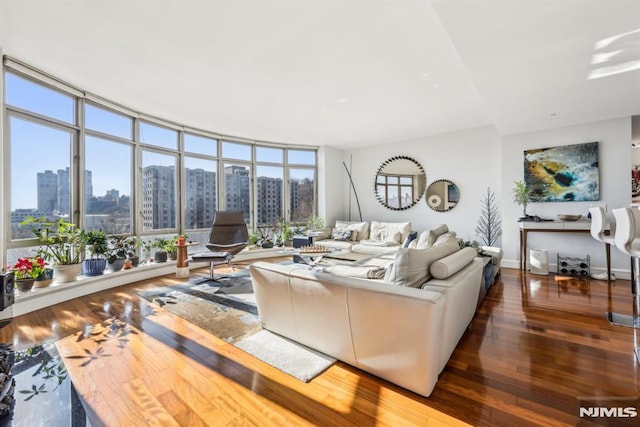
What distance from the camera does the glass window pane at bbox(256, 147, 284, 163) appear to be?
22.0 ft

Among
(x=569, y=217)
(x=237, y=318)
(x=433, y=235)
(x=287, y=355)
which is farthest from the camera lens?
(x=569, y=217)

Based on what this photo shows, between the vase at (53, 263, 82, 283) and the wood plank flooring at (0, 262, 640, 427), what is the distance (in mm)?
734

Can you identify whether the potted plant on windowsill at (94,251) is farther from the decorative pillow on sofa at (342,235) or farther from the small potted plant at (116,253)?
the decorative pillow on sofa at (342,235)

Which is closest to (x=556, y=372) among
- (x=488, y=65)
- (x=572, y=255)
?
(x=488, y=65)

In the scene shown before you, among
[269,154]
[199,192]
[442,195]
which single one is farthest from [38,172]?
[442,195]

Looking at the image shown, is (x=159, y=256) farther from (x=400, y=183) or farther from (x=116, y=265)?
(x=400, y=183)

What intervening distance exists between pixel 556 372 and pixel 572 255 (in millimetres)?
3843

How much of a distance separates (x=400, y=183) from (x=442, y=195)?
99 centimetres

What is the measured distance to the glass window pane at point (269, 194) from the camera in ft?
22.0

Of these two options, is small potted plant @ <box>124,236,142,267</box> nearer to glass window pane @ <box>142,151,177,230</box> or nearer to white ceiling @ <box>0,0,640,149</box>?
glass window pane @ <box>142,151,177,230</box>

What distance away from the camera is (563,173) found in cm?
465

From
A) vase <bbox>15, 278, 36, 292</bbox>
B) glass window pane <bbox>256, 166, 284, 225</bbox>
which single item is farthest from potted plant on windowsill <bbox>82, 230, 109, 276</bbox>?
glass window pane <bbox>256, 166, 284, 225</bbox>

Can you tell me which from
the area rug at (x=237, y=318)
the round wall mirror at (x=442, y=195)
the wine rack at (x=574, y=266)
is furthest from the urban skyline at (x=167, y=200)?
the wine rack at (x=574, y=266)

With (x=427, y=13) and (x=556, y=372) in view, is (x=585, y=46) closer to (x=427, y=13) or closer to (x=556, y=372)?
(x=427, y=13)
